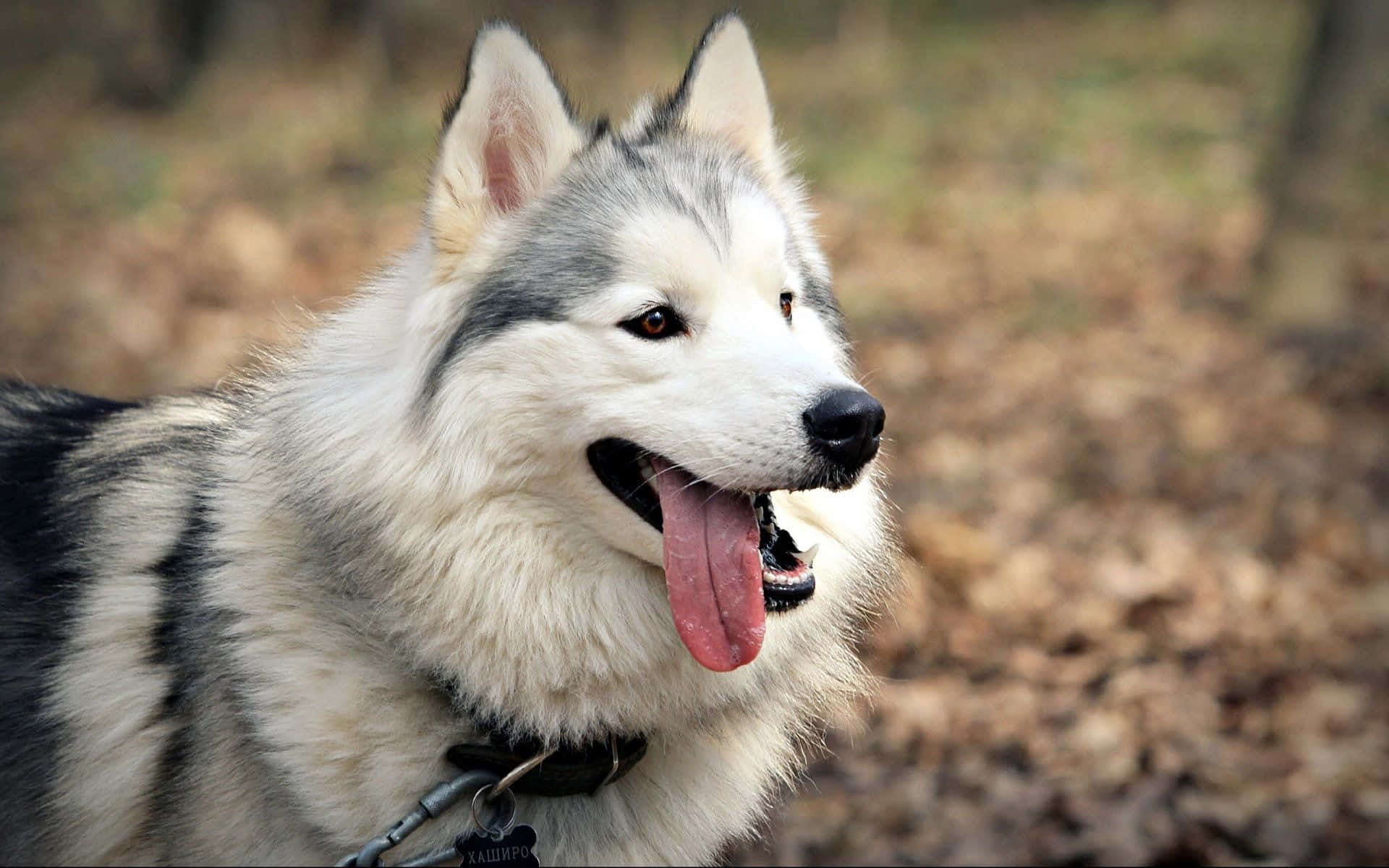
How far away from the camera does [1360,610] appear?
15.7 feet

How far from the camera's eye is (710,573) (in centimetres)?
240

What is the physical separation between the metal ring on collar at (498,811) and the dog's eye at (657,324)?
1049mm

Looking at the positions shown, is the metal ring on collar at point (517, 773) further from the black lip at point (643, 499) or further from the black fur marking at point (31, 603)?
the black fur marking at point (31, 603)

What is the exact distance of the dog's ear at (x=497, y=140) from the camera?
2.52 meters

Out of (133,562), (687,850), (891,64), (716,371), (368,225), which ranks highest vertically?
(891,64)

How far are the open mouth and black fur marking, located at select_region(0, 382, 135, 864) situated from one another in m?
1.31

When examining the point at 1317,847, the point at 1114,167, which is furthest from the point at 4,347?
the point at 1114,167

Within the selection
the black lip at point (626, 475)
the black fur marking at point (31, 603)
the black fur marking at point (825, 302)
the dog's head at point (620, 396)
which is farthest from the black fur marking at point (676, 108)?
the black fur marking at point (31, 603)

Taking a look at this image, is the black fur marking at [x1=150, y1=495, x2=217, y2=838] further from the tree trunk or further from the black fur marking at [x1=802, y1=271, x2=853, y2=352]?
the tree trunk

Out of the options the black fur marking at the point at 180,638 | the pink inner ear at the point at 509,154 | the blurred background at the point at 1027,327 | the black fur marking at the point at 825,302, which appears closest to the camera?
the black fur marking at the point at 180,638

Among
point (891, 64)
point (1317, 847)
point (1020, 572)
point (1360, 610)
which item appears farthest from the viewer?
Answer: point (891, 64)

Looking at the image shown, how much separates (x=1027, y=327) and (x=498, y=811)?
23.1ft

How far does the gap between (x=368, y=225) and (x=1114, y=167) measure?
27.0ft

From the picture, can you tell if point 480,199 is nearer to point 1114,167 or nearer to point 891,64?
point 1114,167
